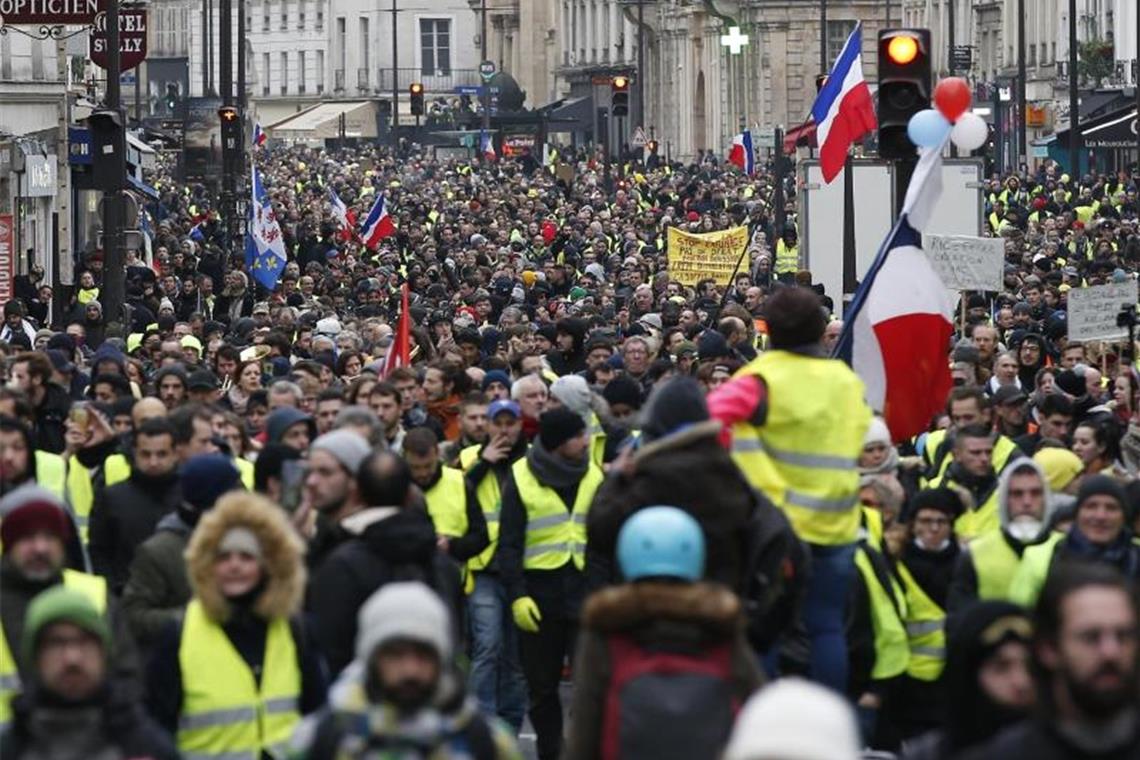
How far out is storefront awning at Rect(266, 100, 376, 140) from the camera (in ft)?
449

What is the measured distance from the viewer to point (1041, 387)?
1784cm

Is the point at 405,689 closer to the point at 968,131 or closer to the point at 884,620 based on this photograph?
the point at 884,620

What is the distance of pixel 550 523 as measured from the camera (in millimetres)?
12922

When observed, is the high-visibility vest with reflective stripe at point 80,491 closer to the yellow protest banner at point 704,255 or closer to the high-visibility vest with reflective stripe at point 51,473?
the high-visibility vest with reflective stripe at point 51,473

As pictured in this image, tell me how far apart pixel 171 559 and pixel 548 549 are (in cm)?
308

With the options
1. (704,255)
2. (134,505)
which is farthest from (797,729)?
(704,255)

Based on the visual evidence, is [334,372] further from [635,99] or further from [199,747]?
[635,99]

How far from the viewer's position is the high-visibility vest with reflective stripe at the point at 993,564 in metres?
10.7

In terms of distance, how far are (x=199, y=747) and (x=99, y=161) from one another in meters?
18.2

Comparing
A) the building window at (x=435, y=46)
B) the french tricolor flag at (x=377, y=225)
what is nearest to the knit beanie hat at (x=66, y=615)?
the french tricolor flag at (x=377, y=225)

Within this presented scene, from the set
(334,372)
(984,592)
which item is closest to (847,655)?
(984,592)

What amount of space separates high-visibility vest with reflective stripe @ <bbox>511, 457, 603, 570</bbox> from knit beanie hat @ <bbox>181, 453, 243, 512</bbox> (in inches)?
96.9

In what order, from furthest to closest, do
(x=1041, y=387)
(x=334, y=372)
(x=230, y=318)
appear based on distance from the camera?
(x=230, y=318)
(x=334, y=372)
(x=1041, y=387)

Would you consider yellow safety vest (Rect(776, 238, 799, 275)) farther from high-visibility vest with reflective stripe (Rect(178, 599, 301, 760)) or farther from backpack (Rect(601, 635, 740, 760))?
backpack (Rect(601, 635, 740, 760))
